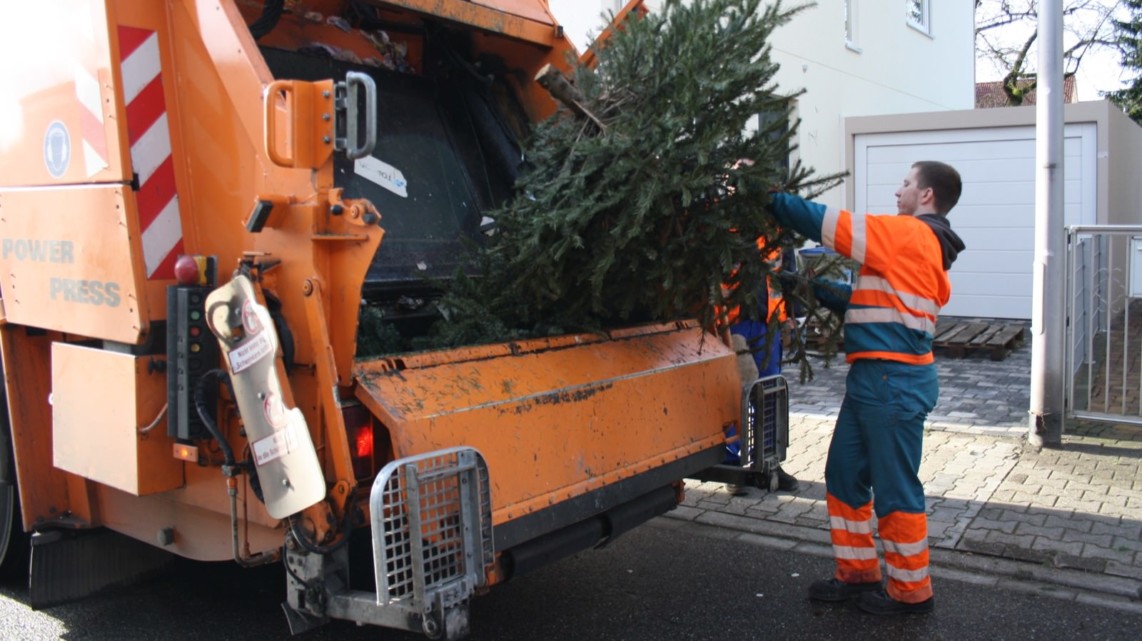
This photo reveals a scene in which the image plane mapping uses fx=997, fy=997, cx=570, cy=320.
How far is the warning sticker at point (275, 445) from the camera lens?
106 inches

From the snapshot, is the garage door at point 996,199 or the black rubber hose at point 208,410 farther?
the garage door at point 996,199

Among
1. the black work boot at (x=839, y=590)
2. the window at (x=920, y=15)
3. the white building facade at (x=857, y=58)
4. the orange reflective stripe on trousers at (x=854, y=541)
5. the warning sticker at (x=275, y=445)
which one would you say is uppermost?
the window at (x=920, y=15)

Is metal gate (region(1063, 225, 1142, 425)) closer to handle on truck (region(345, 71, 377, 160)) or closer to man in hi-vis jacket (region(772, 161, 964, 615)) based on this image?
man in hi-vis jacket (region(772, 161, 964, 615))

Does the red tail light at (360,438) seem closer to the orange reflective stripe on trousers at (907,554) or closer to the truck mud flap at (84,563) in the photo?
the truck mud flap at (84,563)

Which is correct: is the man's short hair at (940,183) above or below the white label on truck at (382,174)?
below

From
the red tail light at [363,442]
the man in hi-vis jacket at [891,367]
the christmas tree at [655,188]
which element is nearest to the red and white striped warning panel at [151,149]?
the red tail light at [363,442]

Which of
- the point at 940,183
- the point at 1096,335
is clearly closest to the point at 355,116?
the point at 940,183

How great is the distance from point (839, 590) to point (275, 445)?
2360 mm

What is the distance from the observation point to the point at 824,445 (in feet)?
20.8

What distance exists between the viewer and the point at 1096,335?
273 inches

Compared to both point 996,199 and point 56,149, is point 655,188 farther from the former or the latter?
point 996,199

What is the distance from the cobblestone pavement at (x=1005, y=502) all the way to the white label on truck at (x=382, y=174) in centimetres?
225

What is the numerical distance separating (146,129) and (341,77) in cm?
126

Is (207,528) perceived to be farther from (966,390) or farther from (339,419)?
(966,390)
